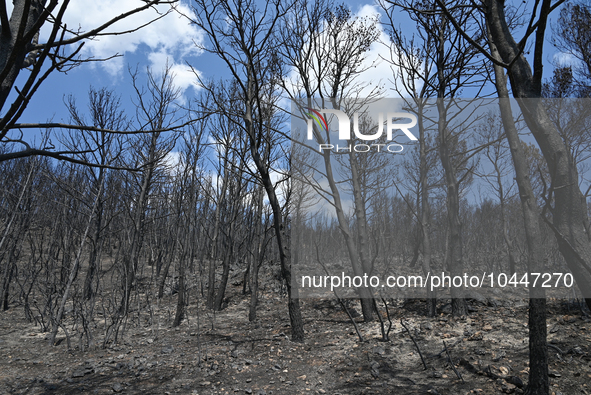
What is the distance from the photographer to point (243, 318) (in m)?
8.66

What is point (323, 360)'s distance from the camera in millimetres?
5000

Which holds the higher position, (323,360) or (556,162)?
(556,162)

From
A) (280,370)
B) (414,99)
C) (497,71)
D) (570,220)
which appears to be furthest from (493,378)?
(414,99)

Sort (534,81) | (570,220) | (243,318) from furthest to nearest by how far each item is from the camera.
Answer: (243,318) < (534,81) < (570,220)

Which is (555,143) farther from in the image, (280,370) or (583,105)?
(583,105)

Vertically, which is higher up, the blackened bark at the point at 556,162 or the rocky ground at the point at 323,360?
the blackened bark at the point at 556,162

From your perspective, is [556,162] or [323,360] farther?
[323,360]

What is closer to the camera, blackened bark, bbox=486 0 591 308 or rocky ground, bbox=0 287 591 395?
blackened bark, bbox=486 0 591 308

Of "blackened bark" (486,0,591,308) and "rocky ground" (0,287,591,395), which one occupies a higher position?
"blackened bark" (486,0,591,308)

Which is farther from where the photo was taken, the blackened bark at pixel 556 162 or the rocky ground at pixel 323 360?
the rocky ground at pixel 323 360

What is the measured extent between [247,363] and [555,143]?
4.55 metres

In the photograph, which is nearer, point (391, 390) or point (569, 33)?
point (391, 390)

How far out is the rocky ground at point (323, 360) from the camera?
3898mm

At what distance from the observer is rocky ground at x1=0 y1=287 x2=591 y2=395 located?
3.90 metres
